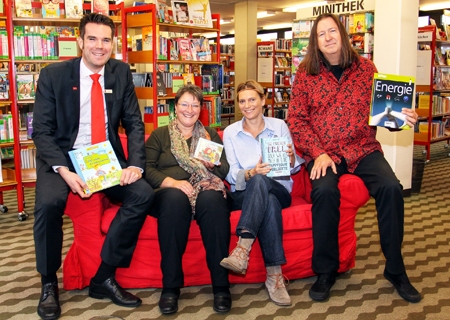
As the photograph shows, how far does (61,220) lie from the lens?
2678 mm

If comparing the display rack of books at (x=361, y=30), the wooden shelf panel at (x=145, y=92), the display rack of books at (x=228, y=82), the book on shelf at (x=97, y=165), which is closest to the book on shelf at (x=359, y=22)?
the display rack of books at (x=361, y=30)

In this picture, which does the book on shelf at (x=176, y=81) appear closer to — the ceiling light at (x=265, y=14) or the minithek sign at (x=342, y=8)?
the minithek sign at (x=342, y=8)

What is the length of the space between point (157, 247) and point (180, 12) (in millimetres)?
3806

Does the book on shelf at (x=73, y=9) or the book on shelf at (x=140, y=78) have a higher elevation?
the book on shelf at (x=73, y=9)

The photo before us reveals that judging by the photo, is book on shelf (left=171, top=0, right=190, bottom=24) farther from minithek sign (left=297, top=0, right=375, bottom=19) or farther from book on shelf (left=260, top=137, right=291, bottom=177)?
book on shelf (left=260, top=137, right=291, bottom=177)

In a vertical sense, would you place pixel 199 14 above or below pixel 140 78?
above

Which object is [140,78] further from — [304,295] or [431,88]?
[431,88]

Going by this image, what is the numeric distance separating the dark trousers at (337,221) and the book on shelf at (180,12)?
3732mm

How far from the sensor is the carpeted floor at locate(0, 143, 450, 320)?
2650mm

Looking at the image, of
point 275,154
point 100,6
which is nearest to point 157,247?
point 275,154

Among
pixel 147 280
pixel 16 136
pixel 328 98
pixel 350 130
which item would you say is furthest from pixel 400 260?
pixel 16 136

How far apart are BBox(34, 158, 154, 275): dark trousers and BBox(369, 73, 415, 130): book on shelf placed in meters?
1.41

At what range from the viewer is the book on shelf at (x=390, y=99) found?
292 centimetres

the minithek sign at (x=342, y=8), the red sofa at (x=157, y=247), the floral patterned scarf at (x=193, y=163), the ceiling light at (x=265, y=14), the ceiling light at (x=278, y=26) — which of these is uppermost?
the ceiling light at (x=278, y=26)
